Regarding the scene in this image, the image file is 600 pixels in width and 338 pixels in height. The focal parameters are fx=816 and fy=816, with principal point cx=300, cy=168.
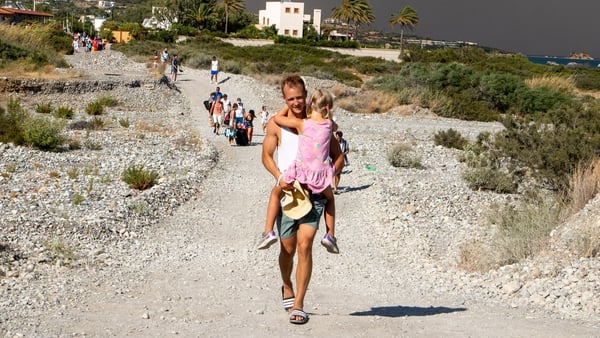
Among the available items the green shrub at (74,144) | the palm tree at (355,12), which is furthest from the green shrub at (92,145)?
the palm tree at (355,12)

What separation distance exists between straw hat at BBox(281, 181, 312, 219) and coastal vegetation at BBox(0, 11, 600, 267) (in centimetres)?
440

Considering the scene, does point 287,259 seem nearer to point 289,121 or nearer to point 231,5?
point 289,121

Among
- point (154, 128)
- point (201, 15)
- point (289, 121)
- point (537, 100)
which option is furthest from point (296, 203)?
point (201, 15)

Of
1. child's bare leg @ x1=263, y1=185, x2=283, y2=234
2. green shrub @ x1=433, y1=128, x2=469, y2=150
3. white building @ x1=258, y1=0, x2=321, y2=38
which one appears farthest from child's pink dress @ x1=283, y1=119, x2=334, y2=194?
white building @ x1=258, y1=0, x2=321, y2=38

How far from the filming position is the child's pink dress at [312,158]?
6523 mm

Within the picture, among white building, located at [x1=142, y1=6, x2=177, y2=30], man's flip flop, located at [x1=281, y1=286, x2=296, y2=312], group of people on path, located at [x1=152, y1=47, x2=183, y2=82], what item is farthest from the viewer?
white building, located at [x1=142, y1=6, x2=177, y2=30]

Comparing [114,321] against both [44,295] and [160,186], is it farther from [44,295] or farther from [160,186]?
[160,186]

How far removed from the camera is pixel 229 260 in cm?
1066

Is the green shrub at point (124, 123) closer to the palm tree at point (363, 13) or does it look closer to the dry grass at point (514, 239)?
the dry grass at point (514, 239)

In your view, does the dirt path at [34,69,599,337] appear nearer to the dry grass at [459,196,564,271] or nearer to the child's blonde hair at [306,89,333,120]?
the dry grass at [459,196,564,271]

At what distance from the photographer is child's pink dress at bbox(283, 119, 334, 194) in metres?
6.52

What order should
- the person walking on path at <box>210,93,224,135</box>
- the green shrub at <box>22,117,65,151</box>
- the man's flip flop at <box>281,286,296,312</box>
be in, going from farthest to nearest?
the person walking on path at <box>210,93,224,135</box> < the green shrub at <box>22,117,65,151</box> < the man's flip flop at <box>281,286,296,312</box>

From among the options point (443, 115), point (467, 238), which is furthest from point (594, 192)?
point (443, 115)

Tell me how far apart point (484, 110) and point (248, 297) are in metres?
34.8
